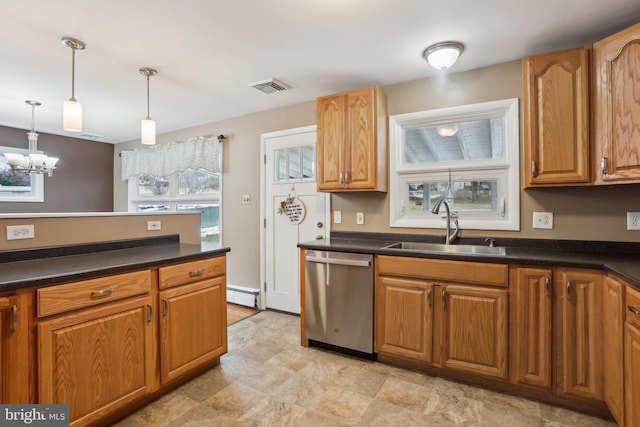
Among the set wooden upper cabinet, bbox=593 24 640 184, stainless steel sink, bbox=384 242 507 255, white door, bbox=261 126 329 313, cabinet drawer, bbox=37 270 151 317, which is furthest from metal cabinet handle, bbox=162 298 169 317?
wooden upper cabinet, bbox=593 24 640 184

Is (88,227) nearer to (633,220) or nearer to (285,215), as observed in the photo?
(285,215)

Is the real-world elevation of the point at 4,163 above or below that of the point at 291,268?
above

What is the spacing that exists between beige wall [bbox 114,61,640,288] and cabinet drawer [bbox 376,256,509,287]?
610 mm

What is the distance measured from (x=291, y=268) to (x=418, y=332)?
66.2 inches

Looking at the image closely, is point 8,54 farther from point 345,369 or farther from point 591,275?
point 591,275

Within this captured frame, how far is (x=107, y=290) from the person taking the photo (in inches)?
65.0

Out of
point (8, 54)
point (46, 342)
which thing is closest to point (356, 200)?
point (46, 342)

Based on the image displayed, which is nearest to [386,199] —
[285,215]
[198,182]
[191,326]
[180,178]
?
[285,215]

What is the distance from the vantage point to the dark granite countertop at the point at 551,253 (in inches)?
68.9

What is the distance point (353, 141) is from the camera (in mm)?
2752

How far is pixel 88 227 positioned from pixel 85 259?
0.32 m

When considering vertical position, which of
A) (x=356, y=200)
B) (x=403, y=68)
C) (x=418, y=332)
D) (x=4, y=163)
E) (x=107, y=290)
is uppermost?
(x=403, y=68)

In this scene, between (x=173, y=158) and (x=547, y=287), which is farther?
(x=173, y=158)

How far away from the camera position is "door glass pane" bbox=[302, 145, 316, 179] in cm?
343
